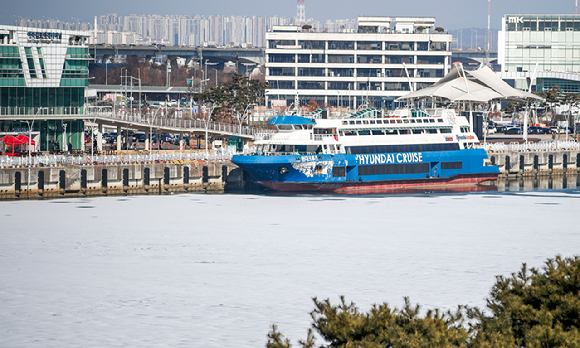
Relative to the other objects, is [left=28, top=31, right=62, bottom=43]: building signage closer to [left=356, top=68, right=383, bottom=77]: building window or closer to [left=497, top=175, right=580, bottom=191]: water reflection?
[left=497, top=175, right=580, bottom=191]: water reflection

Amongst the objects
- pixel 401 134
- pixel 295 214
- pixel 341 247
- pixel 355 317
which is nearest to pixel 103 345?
pixel 355 317

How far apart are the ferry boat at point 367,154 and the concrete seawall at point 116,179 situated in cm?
768

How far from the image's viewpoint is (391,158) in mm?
81000

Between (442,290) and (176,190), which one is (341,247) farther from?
(176,190)

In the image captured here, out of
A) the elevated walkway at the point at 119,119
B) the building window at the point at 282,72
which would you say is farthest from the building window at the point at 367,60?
the elevated walkway at the point at 119,119

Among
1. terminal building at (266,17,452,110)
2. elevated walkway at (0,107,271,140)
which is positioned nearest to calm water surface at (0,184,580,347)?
Answer: elevated walkway at (0,107,271,140)

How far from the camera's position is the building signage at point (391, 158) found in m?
79.5

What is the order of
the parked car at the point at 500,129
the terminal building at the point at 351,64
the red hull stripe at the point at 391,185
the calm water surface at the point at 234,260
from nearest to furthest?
1. the calm water surface at the point at 234,260
2. the red hull stripe at the point at 391,185
3. the parked car at the point at 500,129
4. the terminal building at the point at 351,64

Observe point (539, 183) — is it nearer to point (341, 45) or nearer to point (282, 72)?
point (341, 45)

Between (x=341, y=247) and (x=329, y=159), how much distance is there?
32298 millimetres

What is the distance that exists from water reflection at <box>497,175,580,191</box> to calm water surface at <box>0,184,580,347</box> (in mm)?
14679

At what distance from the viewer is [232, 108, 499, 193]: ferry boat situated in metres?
76.6

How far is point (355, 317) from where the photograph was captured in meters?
19.3

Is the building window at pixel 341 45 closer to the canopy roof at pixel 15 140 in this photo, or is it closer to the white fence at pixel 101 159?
the white fence at pixel 101 159
